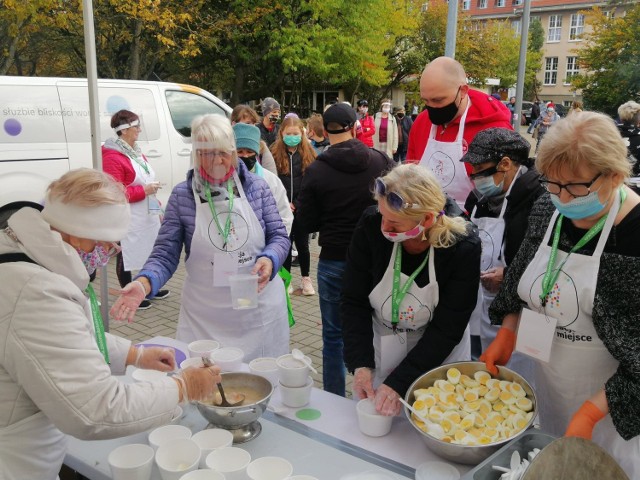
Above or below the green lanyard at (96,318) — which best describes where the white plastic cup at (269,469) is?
below

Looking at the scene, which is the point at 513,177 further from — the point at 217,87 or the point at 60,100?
the point at 217,87

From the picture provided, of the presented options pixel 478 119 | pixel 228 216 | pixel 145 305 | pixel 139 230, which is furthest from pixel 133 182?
pixel 478 119

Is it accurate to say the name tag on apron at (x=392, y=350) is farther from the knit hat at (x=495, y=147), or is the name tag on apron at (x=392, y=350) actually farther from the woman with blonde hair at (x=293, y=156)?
the woman with blonde hair at (x=293, y=156)

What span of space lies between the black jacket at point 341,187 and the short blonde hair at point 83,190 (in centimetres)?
182

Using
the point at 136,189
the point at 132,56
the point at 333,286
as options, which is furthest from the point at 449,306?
the point at 132,56

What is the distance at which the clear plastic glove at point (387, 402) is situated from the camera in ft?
6.24

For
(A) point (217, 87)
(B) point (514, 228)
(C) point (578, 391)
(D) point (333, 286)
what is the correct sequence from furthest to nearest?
(A) point (217, 87) → (D) point (333, 286) → (B) point (514, 228) → (C) point (578, 391)

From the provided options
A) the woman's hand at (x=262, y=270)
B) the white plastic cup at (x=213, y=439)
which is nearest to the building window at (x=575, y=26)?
the woman's hand at (x=262, y=270)

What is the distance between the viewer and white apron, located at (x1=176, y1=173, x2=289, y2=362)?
270 centimetres

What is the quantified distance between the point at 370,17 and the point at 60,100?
15.3 m

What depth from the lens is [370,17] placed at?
62.6ft

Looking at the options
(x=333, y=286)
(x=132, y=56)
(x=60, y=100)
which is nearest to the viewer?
(x=333, y=286)

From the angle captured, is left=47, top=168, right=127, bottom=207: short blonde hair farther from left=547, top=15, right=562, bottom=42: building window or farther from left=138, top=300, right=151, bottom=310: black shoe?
left=547, top=15, right=562, bottom=42: building window

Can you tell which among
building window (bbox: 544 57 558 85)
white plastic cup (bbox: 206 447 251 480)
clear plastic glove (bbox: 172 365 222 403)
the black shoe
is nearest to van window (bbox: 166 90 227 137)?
the black shoe
